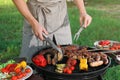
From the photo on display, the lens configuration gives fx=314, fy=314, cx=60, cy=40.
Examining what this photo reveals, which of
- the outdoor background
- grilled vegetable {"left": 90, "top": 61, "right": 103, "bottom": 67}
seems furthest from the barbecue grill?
the outdoor background

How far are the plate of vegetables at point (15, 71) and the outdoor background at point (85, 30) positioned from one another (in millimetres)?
2657

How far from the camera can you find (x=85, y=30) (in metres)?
8.06

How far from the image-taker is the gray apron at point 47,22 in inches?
149

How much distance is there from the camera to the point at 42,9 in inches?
149

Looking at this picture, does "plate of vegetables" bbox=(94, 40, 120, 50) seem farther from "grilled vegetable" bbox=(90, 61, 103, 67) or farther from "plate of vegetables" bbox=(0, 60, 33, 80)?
"plate of vegetables" bbox=(0, 60, 33, 80)

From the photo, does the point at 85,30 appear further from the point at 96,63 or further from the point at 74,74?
the point at 74,74

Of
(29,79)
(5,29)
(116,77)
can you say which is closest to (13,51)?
(5,29)

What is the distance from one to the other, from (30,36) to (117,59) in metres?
1.13

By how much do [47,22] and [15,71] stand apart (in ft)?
3.22

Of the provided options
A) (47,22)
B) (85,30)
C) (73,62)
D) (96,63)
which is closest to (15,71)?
(73,62)

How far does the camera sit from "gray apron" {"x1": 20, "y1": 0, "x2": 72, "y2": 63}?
3.78 meters

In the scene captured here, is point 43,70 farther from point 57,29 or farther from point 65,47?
point 57,29

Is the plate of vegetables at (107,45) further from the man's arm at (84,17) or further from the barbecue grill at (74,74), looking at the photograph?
the barbecue grill at (74,74)

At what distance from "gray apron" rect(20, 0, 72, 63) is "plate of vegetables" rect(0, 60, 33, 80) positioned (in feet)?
2.02
